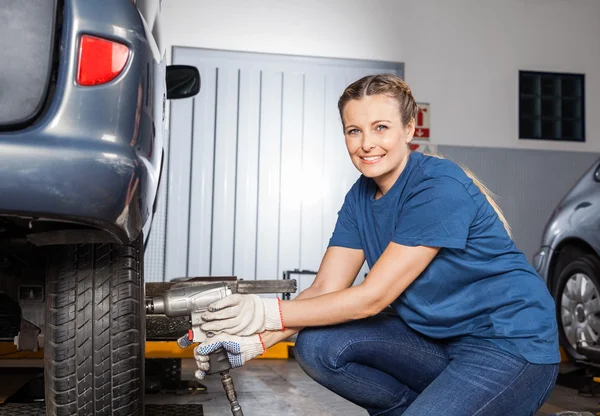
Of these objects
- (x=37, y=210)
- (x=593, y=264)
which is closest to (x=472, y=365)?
(x=37, y=210)

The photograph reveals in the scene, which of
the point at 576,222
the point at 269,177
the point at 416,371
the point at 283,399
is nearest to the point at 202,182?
the point at 269,177

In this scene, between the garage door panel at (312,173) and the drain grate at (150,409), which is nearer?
the drain grate at (150,409)

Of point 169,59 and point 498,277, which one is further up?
point 169,59

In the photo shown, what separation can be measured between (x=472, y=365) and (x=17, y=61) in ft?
3.86

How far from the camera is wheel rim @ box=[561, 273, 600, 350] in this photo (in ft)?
11.6

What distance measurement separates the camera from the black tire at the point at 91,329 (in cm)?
157

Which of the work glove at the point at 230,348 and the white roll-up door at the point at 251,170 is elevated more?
the white roll-up door at the point at 251,170

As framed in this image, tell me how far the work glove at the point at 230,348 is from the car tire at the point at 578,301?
2.42 meters

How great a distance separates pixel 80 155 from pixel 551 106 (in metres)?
6.07

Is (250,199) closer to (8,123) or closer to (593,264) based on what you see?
(593,264)

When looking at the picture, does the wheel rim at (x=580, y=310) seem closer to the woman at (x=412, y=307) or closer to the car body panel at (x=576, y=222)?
the car body panel at (x=576, y=222)

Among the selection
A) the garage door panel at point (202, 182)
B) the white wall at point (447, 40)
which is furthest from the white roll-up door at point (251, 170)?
the white wall at point (447, 40)

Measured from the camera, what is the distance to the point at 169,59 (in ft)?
19.1

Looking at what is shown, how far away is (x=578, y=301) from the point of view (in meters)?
3.65
